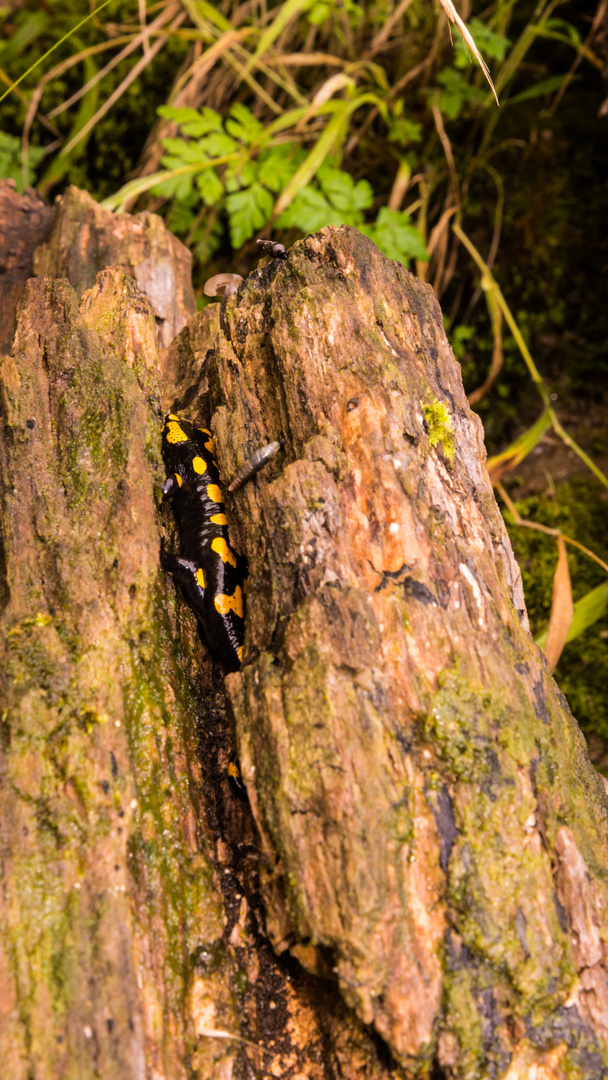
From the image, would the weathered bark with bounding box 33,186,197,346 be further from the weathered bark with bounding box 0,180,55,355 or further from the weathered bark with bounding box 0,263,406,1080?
the weathered bark with bounding box 0,263,406,1080

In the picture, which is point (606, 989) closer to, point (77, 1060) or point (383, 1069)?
point (383, 1069)

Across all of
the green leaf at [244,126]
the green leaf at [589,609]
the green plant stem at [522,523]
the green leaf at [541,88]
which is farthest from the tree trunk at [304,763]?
the green leaf at [541,88]

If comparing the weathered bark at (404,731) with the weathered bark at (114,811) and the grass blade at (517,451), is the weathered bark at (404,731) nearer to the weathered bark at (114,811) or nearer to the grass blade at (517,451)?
the weathered bark at (114,811)

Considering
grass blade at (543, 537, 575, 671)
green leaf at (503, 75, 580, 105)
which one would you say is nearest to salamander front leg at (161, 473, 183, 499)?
grass blade at (543, 537, 575, 671)

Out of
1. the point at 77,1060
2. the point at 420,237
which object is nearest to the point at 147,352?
the point at 420,237

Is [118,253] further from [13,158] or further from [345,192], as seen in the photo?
[13,158]

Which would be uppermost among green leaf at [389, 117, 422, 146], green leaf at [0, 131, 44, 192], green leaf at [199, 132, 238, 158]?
green leaf at [389, 117, 422, 146]

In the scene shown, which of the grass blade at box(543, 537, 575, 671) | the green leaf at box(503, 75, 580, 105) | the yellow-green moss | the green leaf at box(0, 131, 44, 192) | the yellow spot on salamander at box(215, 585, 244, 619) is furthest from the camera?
the green leaf at box(0, 131, 44, 192)

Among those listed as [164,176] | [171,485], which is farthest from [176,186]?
[171,485]
